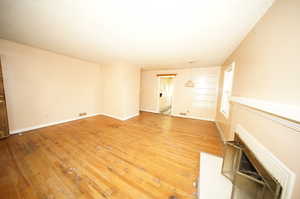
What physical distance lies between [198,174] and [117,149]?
161cm

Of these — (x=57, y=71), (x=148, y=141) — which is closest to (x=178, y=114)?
(x=148, y=141)

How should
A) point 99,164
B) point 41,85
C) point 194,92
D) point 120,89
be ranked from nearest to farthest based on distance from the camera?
point 99,164
point 41,85
point 120,89
point 194,92

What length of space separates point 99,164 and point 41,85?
3.13m

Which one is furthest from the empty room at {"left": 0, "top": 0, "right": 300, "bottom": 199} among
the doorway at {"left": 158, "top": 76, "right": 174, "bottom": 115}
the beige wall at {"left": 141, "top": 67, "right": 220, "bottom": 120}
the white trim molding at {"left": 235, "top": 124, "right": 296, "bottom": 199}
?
the doorway at {"left": 158, "top": 76, "right": 174, "bottom": 115}

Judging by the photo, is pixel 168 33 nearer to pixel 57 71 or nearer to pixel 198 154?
pixel 198 154

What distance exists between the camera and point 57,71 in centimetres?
314

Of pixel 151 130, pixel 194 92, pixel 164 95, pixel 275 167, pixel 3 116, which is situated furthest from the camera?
pixel 164 95

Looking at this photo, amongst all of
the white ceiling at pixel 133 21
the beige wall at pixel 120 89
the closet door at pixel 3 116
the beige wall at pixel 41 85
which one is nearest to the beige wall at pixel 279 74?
the white ceiling at pixel 133 21

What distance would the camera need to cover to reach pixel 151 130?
308 centimetres

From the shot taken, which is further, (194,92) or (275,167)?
(194,92)

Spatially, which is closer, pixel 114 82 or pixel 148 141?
pixel 148 141

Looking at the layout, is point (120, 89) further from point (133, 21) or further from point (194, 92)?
point (194, 92)

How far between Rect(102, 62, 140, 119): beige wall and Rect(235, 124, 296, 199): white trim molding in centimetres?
370

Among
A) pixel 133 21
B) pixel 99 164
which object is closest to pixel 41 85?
pixel 99 164
